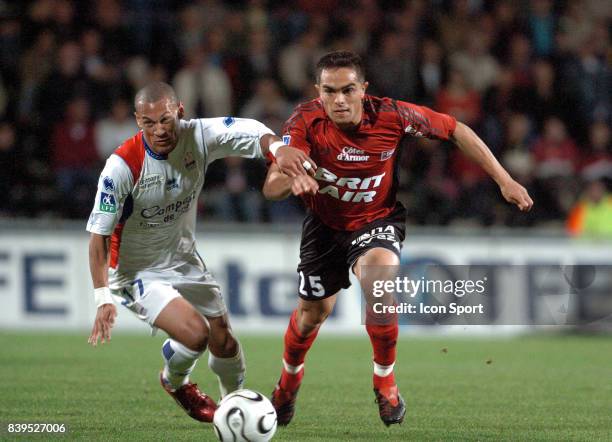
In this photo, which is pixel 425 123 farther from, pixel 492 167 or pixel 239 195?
pixel 239 195

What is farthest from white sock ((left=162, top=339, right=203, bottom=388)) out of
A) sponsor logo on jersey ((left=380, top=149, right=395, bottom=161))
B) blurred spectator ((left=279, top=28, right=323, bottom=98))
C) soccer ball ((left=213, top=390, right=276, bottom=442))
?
blurred spectator ((left=279, top=28, right=323, bottom=98))

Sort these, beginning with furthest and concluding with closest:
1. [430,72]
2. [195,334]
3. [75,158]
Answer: [430,72]
[75,158]
[195,334]

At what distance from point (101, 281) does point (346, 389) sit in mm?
2997

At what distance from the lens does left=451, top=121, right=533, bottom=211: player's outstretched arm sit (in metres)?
6.31

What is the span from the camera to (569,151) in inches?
580

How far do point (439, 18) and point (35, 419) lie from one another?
10522 millimetres

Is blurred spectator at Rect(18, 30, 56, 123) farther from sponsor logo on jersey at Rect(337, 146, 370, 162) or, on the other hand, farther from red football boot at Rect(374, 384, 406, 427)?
red football boot at Rect(374, 384, 406, 427)

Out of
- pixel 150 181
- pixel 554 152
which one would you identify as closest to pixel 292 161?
pixel 150 181

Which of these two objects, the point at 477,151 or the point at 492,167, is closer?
the point at 492,167

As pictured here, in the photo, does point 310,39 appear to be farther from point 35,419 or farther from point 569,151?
point 35,419

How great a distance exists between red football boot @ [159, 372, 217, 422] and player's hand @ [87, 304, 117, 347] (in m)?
1.15

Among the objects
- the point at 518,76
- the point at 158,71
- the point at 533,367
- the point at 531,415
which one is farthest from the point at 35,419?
the point at 518,76

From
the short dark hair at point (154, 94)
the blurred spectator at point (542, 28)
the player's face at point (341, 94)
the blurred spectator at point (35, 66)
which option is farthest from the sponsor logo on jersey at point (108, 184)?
the blurred spectator at point (542, 28)

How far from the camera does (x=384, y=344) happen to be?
22.0 feet
